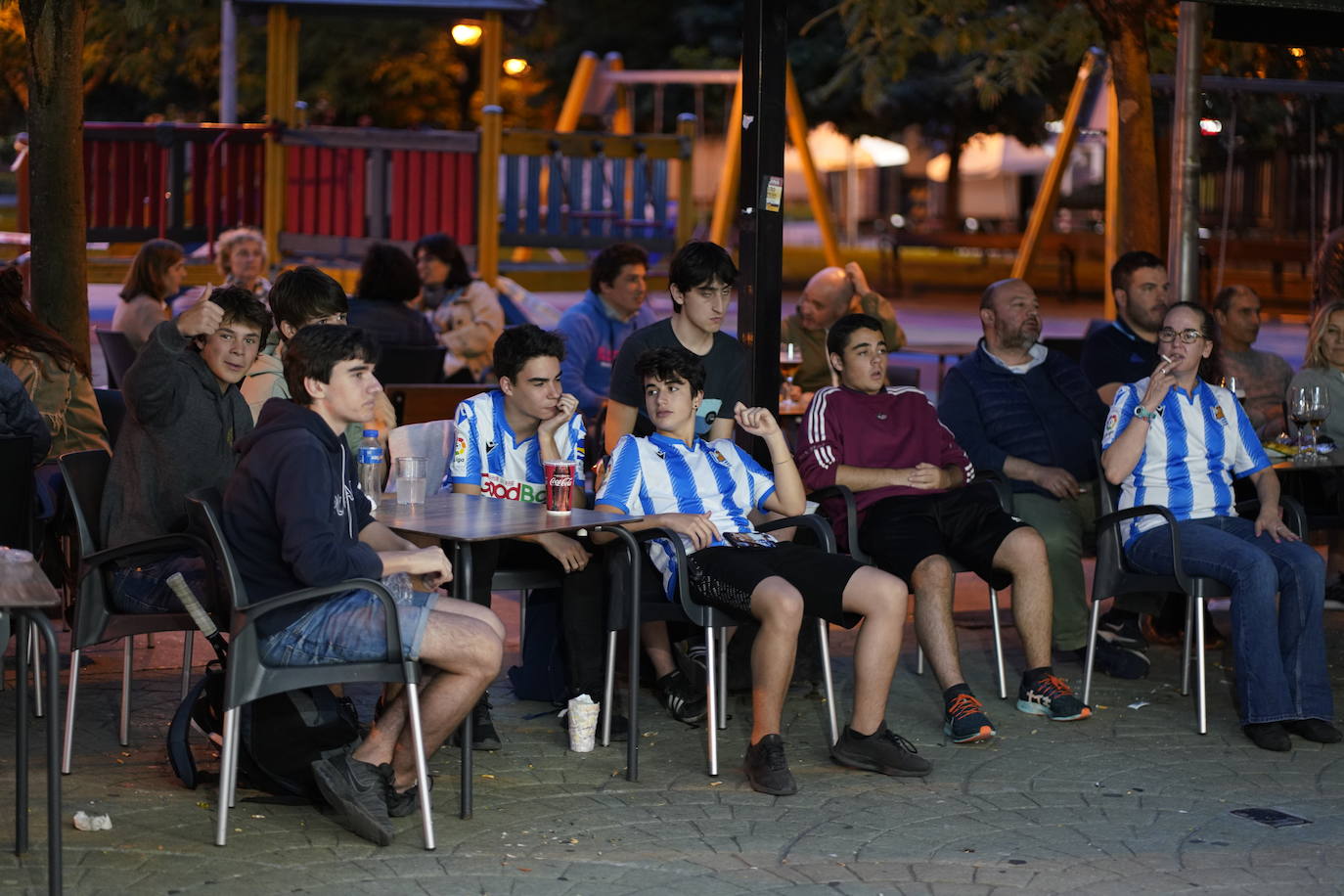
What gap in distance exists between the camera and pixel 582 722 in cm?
605

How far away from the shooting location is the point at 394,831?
16.8 ft

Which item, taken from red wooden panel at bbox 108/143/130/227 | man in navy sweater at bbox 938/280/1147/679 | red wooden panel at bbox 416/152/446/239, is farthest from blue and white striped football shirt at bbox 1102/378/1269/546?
red wooden panel at bbox 108/143/130/227

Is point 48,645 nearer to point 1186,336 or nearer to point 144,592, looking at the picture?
point 144,592

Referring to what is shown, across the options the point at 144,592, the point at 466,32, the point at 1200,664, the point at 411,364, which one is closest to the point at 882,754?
the point at 1200,664

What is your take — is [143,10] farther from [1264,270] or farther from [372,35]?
[1264,270]

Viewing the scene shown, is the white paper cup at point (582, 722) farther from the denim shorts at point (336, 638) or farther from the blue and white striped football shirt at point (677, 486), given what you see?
the denim shorts at point (336, 638)

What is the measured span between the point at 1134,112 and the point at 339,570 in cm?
662

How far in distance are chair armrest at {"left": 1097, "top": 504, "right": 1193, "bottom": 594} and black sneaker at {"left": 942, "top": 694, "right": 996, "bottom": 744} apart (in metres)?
0.90

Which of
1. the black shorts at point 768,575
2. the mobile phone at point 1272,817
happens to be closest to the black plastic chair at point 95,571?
the black shorts at point 768,575

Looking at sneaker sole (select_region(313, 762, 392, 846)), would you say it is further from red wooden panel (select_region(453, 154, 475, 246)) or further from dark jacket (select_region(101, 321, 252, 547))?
red wooden panel (select_region(453, 154, 475, 246))

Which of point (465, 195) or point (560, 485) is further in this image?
point (465, 195)

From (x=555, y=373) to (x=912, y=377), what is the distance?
3981 millimetres

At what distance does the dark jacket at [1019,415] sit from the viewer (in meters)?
7.46

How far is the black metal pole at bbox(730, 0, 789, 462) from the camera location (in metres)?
6.92
